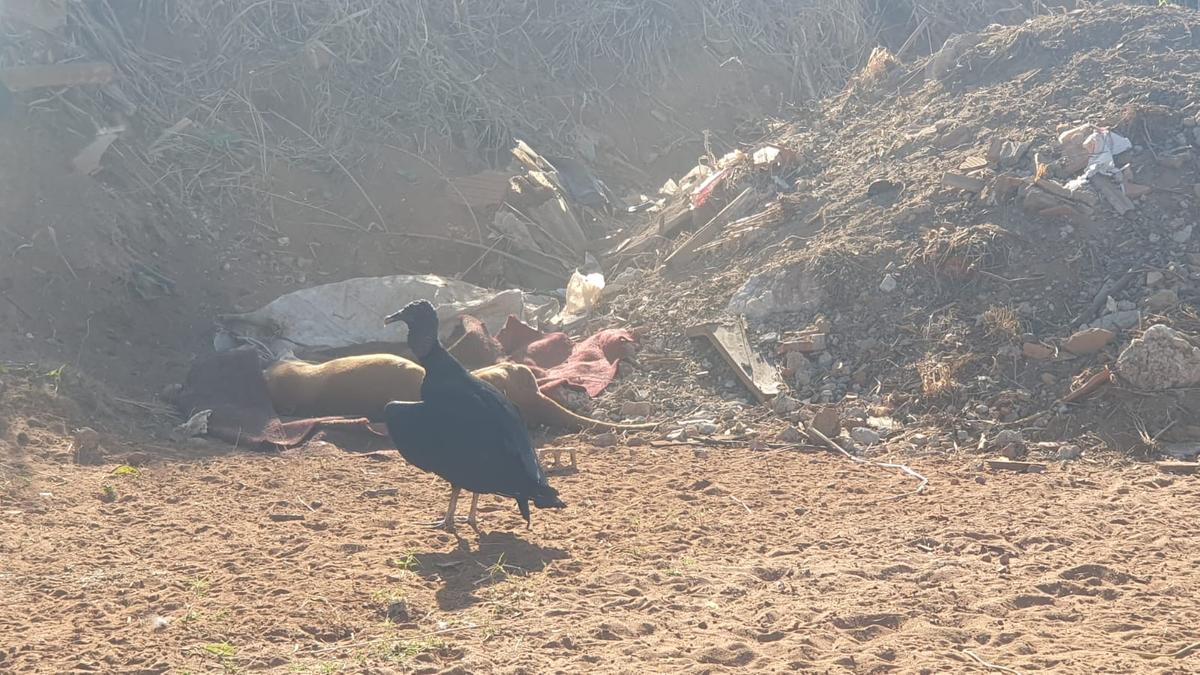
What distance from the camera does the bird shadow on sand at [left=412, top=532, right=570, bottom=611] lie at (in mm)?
4531

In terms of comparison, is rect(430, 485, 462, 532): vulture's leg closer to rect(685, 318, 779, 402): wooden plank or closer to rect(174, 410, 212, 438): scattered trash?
rect(174, 410, 212, 438): scattered trash

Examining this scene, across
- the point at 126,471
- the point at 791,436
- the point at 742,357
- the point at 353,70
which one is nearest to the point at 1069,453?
the point at 791,436

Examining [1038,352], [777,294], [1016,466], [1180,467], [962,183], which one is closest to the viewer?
[1180,467]

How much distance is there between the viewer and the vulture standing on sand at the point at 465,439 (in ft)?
16.7

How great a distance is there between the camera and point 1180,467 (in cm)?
631

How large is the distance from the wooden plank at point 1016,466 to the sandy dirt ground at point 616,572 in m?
0.11

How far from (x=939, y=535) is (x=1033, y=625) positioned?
1.21 metres

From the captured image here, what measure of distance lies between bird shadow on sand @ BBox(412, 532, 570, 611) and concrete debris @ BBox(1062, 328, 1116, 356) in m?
4.05

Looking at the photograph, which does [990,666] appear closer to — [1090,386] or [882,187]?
[1090,386]

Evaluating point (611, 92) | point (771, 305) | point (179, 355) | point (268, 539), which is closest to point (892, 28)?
point (611, 92)

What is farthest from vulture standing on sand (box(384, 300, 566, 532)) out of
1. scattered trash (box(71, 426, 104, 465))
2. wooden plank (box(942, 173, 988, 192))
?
wooden plank (box(942, 173, 988, 192))

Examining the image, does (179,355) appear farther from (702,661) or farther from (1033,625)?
(1033,625)

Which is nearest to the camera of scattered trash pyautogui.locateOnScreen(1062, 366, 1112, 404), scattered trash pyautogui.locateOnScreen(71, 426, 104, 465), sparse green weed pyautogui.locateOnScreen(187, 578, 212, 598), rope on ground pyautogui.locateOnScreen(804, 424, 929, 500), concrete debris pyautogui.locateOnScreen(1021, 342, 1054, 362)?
sparse green weed pyautogui.locateOnScreen(187, 578, 212, 598)

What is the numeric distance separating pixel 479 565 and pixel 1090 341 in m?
4.52
